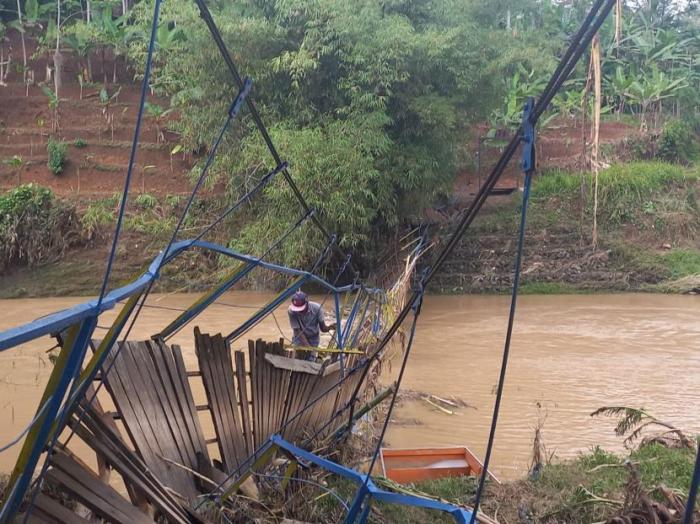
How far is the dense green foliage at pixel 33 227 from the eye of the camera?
14562mm

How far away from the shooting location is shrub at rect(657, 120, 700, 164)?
1962 centimetres

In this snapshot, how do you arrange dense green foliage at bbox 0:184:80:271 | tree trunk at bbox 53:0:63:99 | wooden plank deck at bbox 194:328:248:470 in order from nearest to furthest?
wooden plank deck at bbox 194:328:248:470
dense green foliage at bbox 0:184:80:271
tree trunk at bbox 53:0:63:99

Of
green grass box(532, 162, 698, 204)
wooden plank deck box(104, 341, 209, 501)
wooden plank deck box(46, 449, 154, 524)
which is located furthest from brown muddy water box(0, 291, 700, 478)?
green grass box(532, 162, 698, 204)

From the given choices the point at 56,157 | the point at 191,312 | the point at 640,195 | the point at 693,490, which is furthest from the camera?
the point at 56,157

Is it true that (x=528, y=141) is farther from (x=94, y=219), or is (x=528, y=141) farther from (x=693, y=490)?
(x=94, y=219)

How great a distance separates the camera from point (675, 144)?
774 inches

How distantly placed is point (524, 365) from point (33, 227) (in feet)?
36.3

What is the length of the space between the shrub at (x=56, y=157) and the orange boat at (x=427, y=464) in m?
15.6

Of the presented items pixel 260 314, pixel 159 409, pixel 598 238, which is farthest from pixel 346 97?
pixel 159 409

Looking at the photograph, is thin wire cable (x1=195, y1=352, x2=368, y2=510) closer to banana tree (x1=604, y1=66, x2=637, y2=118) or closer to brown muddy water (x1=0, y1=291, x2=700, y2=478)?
brown muddy water (x1=0, y1=291, x2=700, y2=478)

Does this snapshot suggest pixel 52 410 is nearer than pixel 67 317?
No

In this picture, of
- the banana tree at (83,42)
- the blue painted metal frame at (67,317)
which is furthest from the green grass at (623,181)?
the blue painted metal frame at (67,317)

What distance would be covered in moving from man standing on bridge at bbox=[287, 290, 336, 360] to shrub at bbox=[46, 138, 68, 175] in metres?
14.2

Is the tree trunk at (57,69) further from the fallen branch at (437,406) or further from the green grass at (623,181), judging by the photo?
the fallen branch at (437,406)
